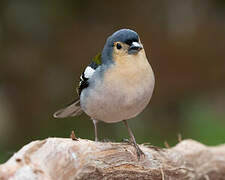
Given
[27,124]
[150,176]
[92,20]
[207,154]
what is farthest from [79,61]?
[150,176]

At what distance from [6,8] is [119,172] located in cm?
492

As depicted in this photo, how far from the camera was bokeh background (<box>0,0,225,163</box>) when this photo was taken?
7.63 m

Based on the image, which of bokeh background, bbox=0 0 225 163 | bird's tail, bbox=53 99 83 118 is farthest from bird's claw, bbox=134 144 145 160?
bokeh background, bbox=0 0 225 163

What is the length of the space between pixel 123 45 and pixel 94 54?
14.1 feet

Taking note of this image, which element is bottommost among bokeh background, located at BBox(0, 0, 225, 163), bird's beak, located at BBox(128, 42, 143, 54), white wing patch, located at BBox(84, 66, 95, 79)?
bokeh background, located at BBox(0, 0, 225, 163)

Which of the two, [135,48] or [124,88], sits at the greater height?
[135,48]

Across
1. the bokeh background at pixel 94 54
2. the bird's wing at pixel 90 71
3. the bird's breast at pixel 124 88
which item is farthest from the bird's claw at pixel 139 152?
the bokeh background at pixel 94 54

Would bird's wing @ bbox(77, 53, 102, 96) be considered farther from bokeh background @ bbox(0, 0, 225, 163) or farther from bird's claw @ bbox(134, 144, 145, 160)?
bokeh background @ bbox(0, 0, 225, 163)

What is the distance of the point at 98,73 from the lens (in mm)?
3783

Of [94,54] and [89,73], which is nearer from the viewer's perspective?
[89,73]

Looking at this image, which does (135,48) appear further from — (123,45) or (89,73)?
(89,73)

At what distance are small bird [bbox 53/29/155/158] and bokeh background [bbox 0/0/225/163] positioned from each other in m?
3.41

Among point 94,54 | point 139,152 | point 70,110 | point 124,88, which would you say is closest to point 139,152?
point 139,152

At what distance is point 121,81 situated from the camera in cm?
364
